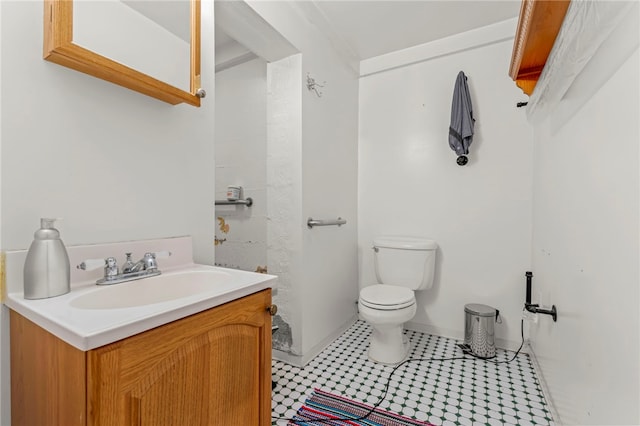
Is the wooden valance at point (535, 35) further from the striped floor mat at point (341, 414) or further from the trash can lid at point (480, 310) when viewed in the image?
the striped floor mat at point (341, 414)

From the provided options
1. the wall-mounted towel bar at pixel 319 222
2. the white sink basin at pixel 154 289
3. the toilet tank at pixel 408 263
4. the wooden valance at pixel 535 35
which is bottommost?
the toilet tank at pixel 408 263

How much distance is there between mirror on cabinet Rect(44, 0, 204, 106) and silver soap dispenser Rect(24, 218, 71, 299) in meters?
0.44

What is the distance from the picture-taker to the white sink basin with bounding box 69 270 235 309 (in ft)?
2.56

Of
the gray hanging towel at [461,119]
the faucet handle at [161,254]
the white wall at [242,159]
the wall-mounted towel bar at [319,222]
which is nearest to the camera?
the faucet handle at [161,254]

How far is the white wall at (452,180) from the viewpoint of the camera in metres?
1.93

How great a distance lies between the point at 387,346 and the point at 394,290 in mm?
337

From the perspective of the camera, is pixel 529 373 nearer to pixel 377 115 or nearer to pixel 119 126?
pixel 377 115

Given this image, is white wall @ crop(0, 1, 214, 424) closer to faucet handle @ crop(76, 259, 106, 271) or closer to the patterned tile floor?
faucet handle @ crop(76, 259, 106, 271)

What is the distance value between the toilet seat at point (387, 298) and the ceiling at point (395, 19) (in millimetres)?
1748

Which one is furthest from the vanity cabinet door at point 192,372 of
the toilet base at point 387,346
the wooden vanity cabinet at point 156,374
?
the toilet base at point 387,346

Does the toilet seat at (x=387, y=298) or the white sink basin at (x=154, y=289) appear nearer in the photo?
the white sink basin at (x=154, y=289)

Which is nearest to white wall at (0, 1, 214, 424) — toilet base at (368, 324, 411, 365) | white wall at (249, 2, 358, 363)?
white wall at (249, 2, 358, 363)


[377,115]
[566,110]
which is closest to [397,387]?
[566,110]

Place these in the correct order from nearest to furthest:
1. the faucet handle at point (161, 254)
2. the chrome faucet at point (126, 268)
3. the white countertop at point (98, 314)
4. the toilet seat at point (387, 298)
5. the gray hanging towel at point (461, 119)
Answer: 1. the white countertop at point (98, 314)
2. the chrome faucet at point (126, 268)
3. the faucet handle at point (161, 254)
4. the toilet seat at point (387, 298)
5. the gray hanging towel at point (461, 119)
